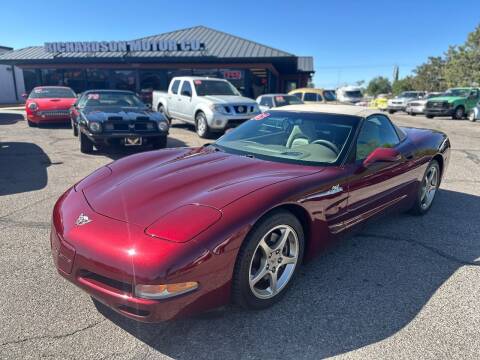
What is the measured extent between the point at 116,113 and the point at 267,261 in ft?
20.4

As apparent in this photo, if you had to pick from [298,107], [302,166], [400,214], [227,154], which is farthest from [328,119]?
[400,214]

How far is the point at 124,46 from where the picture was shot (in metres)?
23.6

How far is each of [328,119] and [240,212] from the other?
1.82 meters

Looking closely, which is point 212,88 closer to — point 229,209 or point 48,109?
point 48,109

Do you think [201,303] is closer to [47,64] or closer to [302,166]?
[302,166]

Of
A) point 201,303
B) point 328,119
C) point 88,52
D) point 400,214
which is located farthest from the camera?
point 88,52

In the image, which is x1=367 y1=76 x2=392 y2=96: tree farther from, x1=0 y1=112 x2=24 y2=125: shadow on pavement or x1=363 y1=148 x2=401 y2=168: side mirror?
x1=363 y1=148 x2=401 y2=168: side mirror

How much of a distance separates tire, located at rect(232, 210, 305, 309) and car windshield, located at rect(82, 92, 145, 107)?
7258 mm

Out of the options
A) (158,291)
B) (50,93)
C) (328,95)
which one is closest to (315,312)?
(158,291)

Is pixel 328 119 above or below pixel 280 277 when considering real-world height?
above

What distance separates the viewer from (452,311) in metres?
2.60

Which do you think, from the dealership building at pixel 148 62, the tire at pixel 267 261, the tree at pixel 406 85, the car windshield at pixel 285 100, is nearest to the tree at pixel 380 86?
the tree at pixel 406 85

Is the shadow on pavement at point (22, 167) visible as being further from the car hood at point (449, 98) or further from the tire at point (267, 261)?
the car hood at point (449, 98)

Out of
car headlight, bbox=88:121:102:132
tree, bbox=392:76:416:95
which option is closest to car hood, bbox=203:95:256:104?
car headlight, bbox=88:121:102:132
